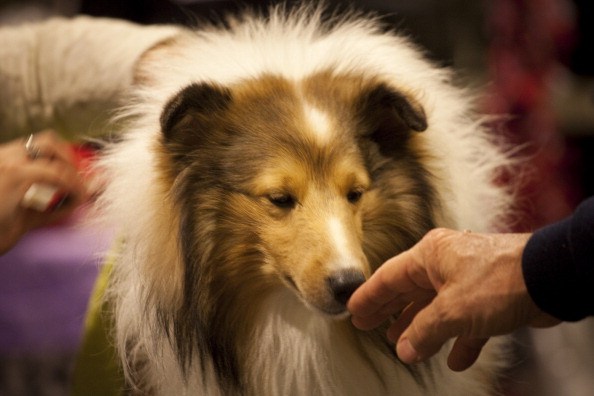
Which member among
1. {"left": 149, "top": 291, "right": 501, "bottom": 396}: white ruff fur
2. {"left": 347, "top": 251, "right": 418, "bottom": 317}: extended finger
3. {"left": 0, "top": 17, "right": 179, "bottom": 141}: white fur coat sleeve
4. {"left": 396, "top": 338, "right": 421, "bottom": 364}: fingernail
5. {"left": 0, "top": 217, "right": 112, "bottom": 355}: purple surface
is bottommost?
{"left": 0, "top": 217, "right": 112, "bottom": 355}: purple surface

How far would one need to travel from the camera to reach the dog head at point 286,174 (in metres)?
1.27

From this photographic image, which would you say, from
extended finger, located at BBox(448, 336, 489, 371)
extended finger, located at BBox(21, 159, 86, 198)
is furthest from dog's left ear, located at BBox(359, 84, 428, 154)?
extended finger, located at BBox(21, 159, 86, 198)

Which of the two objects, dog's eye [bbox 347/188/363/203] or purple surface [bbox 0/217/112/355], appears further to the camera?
purple surface [bbox 0/217/112/355]

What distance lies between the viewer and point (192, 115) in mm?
1340

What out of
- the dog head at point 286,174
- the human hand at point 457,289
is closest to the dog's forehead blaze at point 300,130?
the dog head at point 286,174

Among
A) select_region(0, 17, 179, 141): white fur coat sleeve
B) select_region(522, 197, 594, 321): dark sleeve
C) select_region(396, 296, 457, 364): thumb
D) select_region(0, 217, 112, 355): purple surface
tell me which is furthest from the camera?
select_region(0, 17, 179, 141): white fur coat sleeve

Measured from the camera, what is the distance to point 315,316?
4.44 ft

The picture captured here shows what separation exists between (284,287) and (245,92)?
0.36 m

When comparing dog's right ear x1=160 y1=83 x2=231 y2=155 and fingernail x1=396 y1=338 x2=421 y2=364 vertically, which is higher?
dog's right ear x1=160 y1=83 x2=231 y2=155

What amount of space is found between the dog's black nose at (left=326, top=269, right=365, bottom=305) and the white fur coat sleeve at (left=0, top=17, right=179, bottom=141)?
85 cm

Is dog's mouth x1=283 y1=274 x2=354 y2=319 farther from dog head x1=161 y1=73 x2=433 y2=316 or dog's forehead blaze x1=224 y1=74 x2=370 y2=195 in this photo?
dog's forehead blaze x1=224 y1=74 x2=370 y2=195

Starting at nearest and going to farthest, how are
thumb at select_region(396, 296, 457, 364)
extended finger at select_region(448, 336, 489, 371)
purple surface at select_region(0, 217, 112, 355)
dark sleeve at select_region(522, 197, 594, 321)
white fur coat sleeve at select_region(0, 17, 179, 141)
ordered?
dark sleeve at select_region(522, 197, 594, 321), thumb at select_region(396, 296, 457, 364), extended finger at select_region(448, 336, 489, 371), purple surface at select_region(0, 217, 112, 355), white fur coat sleeve at select_region(0, 17, 179, 141)

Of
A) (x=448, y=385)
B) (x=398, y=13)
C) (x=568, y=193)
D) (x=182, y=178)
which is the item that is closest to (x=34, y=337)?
(x=182, y=178)

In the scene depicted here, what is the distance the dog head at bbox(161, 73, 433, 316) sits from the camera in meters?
1.27
